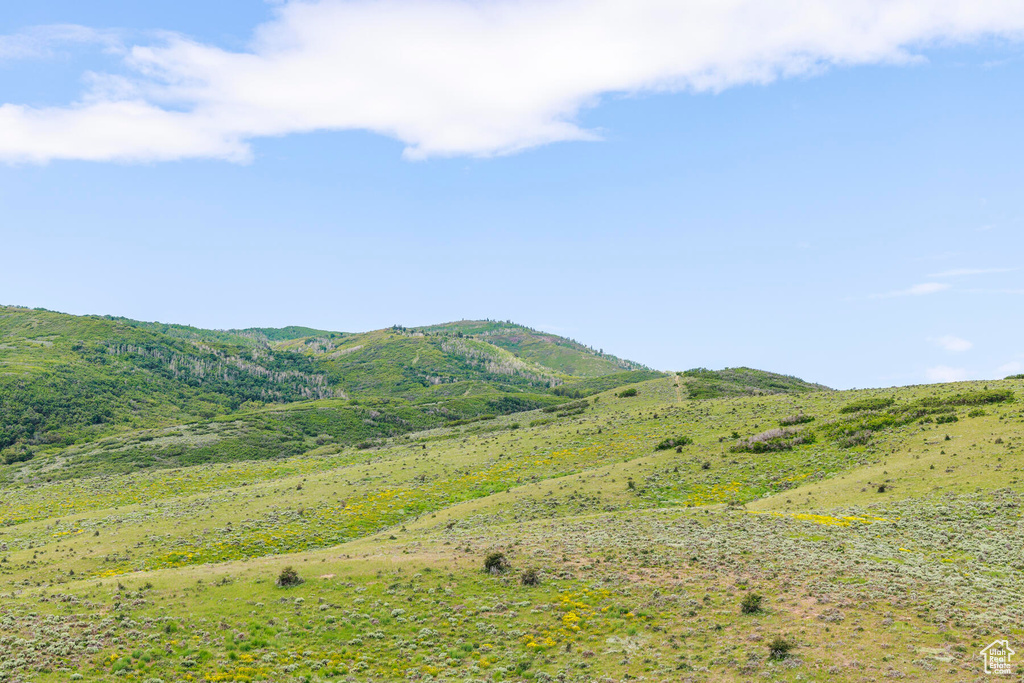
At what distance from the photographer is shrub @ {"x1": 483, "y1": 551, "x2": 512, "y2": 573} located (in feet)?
115

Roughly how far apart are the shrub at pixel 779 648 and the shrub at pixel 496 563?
1477 cm

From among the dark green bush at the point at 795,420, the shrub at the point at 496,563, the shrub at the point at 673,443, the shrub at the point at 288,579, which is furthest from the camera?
the dark green bush at the point at 795,420

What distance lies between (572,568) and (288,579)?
15.7 m

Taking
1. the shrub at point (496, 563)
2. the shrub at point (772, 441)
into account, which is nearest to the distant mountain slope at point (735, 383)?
the shrub at point (772, 441)

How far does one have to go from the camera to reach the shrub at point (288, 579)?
33.9m

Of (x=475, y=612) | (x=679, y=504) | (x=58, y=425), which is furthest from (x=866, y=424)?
(x=58, y=425)

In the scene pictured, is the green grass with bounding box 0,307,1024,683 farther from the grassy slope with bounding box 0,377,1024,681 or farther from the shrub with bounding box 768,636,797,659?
the shrub with bounding box 768,636,797,659

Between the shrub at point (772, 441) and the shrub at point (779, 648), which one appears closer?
the shrub at point (779, 648)

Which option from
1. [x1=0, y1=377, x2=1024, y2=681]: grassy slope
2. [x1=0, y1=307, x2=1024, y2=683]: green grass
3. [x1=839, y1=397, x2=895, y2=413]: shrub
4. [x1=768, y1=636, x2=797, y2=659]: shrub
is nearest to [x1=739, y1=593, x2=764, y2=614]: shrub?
[x1=0, y1=307, x2=1024, y2=683]: green grass

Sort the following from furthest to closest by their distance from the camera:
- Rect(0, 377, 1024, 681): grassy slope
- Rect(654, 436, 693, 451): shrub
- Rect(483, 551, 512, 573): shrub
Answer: Rect(654, 436, 693, 451): shrub → Rect(483, 551, 512, 573): shrub → Rect(0, 377, 1024, 681): grassy slope

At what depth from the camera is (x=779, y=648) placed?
2466cm

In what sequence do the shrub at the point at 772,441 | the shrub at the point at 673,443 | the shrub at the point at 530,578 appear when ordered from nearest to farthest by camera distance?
the shrub at the point at 530,578 < the shrub at the point at 772,441 < the shrub at the point at 673,443

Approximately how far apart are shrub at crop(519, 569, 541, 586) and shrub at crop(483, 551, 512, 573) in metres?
1.38

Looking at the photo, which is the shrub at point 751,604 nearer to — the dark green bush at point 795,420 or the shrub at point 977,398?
the dark green bush at point 795,420
